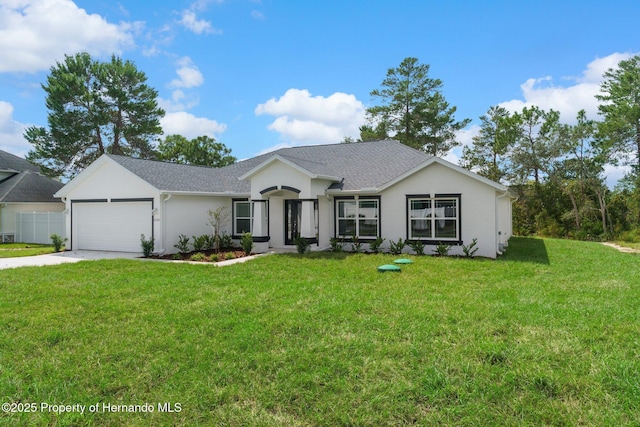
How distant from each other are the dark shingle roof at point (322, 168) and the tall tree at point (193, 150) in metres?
19.9

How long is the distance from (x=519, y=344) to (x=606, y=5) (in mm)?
12428

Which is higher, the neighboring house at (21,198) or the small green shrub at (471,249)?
the neighboring house at (21,198)

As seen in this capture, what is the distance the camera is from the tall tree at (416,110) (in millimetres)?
34594

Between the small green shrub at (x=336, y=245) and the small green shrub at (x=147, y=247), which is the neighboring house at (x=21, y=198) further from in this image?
the small green shrub at (x=336, y=245)

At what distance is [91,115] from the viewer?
31.2 meters

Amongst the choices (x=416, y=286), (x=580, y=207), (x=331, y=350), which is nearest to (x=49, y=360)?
(x=331, y=350)

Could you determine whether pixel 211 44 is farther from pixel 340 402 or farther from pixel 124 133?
pixel 124 133

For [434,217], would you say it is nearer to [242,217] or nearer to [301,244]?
[301,244]

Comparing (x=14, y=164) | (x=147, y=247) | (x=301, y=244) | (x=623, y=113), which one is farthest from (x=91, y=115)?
(x=623, y=113)

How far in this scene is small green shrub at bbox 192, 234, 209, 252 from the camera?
16.1m

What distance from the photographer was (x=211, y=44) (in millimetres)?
15570

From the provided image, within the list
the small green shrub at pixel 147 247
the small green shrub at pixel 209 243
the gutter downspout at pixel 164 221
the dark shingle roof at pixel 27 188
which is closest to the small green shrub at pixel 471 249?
the small green shrub at pixel 209 243

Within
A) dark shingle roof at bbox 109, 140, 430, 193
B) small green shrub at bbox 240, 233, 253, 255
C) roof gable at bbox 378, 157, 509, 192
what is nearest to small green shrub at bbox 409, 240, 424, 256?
roof gable at bbox 378, 157, 509, 192

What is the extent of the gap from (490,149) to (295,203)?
77.2 ft
